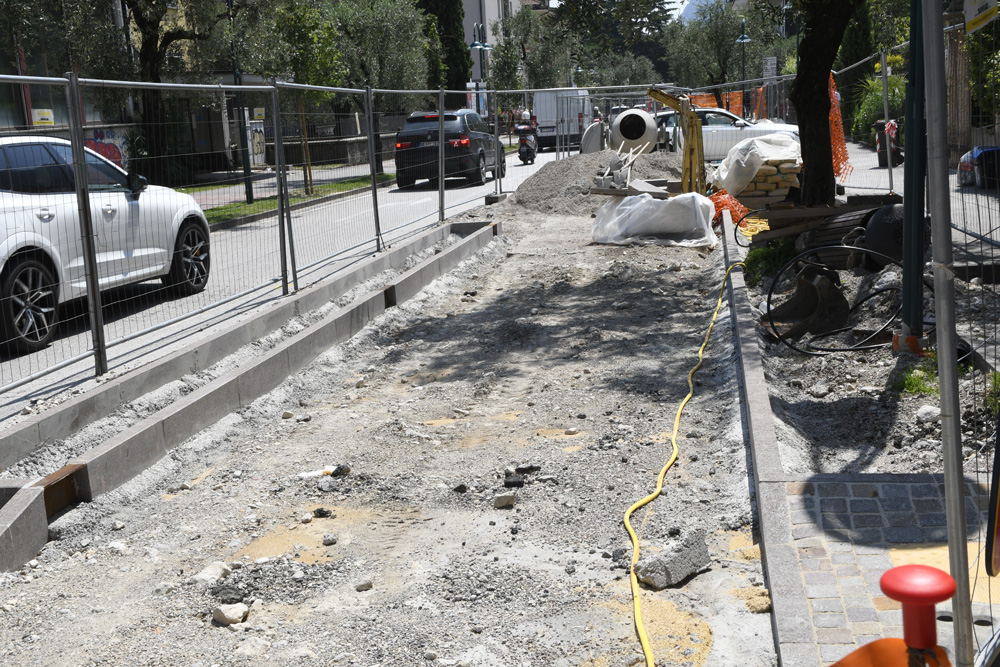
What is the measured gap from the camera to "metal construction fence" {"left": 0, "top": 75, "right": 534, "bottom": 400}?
273 inches

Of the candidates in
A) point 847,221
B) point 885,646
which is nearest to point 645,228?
point 847,221

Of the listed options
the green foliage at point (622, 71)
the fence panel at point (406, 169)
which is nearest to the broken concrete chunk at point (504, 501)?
the fence panel at point (406, 169)

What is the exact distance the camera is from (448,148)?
60.7 feet

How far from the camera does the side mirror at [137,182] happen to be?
8020 millimetres

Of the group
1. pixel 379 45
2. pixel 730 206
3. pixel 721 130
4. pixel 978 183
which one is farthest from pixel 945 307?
pixel 379 45

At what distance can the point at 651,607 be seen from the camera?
12.7 feet

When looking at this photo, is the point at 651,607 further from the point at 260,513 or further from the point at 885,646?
the point at 260,513

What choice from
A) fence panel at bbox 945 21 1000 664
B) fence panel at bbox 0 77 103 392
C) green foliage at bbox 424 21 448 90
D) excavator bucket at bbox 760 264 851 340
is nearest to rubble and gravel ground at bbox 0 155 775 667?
excavator bucket at bbox 760 264 851 340

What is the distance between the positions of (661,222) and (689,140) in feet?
6.05

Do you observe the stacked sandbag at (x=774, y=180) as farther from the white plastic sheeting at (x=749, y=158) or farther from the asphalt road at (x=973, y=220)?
the asphalt road at (x=973, y=220)

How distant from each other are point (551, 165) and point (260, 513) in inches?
638

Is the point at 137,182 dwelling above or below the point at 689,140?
below

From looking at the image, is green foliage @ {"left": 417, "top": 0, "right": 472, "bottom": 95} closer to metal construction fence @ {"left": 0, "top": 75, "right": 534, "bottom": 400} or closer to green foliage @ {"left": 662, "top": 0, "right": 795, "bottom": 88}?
green foliage @ {"left": 662, "top": 0, "right": 795, "bottom": 88}

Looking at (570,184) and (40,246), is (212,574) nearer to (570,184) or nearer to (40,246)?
(40,246)
